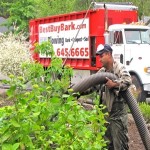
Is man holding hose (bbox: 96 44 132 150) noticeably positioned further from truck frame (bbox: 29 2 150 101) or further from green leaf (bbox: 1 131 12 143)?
truck frame (bbox: 29 2 150 101)

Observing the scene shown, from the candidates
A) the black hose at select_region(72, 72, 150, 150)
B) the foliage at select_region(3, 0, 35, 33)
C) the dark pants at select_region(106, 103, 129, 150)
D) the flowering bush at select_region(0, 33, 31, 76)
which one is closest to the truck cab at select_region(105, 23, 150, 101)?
the flowering bush at select_region(0, 33, 31, 76)

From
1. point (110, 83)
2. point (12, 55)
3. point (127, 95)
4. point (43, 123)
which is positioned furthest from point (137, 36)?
point (43, 123)

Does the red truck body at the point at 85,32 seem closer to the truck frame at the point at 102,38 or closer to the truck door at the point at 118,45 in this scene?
the truck frame at the point at 102,38

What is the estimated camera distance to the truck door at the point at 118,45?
1567 centimetres

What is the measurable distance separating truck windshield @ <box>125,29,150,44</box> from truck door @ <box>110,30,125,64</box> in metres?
0.23

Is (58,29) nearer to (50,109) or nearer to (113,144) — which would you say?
(113,144)

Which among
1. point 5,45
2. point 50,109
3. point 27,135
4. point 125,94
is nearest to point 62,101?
point 50,109

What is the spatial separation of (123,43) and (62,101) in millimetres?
12339

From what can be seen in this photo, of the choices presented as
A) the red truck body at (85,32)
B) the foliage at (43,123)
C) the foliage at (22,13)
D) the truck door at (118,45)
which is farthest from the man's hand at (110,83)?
the foliage at (22,13)

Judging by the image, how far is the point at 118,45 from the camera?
623 inches

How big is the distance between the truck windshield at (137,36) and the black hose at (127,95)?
10213 millimetres

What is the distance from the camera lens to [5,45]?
19.3 m

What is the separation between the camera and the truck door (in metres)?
15.7

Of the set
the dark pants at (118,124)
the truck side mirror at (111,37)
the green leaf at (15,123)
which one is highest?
the truck side mirror at (111,37)
